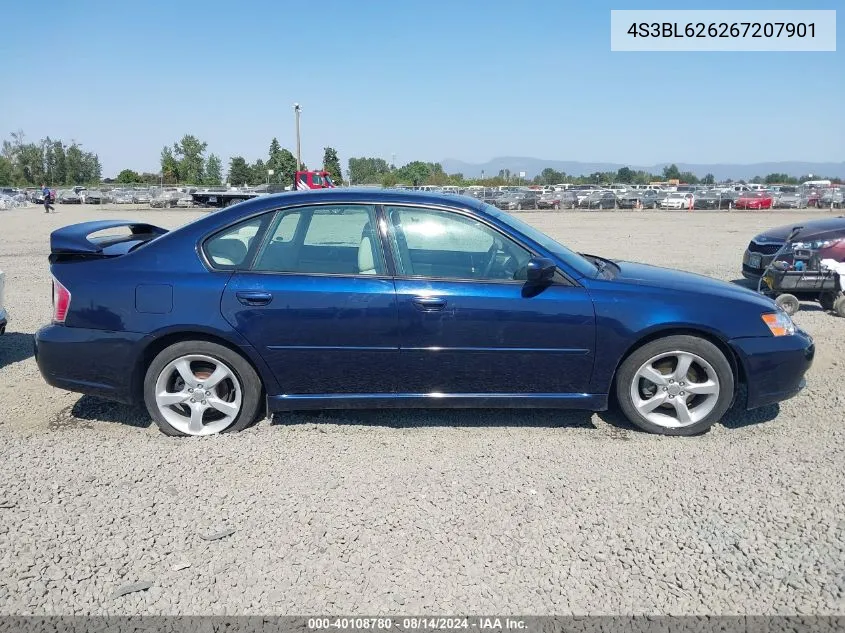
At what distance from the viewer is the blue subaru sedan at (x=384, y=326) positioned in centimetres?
387

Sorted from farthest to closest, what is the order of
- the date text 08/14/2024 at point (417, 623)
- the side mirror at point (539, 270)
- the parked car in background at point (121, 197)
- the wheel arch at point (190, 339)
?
1. the parked car in background at point (121, 197)
2. the wheel arch at point (190, 339)
3. the side mirror at point (539, 270)
4. the date text 08/14/2024 at point (417, 623)

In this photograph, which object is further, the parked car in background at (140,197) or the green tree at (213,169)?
the green tree at (213,169)

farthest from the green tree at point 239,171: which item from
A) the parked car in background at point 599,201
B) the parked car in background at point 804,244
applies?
the parked car in background at point 804,244

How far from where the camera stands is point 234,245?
13.3ft

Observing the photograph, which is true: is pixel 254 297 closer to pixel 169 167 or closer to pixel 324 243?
pixel 324 243

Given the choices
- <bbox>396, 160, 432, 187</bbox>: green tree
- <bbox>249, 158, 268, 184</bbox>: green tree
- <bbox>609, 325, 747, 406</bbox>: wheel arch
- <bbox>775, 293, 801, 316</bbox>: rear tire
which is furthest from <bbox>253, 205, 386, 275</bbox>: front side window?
<bbox>396, 160, 432, 187</bbox>: green tree

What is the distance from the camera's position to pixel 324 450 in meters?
3.86

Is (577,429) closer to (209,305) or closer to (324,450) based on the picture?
(324,450)

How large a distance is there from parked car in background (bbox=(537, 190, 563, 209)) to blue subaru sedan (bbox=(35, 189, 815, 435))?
126 ft

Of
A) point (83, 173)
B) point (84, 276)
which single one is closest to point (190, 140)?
point (83, 173)

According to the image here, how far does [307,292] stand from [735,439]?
282cm

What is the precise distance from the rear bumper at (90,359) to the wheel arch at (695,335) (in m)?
3.00

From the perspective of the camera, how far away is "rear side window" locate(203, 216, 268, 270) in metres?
4.01

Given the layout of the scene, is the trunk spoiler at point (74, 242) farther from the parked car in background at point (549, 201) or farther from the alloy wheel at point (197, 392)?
the parked car in background at point (549, 201)
